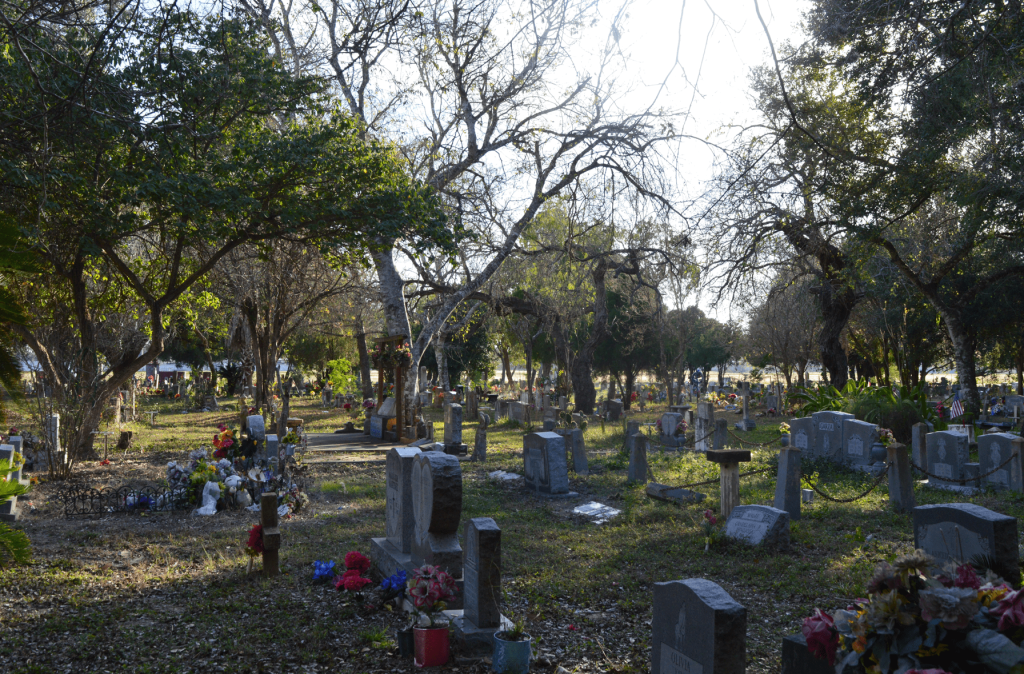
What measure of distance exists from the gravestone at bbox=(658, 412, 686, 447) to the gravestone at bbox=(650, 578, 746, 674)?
14114 mm

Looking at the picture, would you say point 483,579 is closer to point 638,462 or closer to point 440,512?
point 440,512

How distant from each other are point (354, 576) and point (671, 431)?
13387mm

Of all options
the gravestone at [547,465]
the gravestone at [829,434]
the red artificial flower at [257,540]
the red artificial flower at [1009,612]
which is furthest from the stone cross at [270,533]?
the gravestone at [829,434]

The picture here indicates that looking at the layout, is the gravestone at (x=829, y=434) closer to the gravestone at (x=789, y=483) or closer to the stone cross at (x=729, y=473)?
the gravestone at (x=789, y=483)

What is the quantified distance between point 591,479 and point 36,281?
11.3 metres

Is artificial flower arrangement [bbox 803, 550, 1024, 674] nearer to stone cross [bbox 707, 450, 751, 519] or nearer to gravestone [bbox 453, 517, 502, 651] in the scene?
gravestone [bbox 453, 517, 502, 651]

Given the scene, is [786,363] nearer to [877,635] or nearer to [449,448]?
[449,448]

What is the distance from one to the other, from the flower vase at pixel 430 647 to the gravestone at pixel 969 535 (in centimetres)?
338

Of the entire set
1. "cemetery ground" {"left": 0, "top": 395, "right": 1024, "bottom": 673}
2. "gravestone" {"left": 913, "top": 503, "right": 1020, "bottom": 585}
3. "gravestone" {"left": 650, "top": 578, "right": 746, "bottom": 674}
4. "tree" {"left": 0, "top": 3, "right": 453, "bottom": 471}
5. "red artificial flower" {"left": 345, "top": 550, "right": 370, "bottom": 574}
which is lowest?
"cemetery ground" {"left": 0, "top": 395, "right": 1024, "bottom": 673}

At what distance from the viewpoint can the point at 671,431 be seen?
18734 millimetres

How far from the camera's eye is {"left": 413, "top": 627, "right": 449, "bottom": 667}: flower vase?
5.20 metres

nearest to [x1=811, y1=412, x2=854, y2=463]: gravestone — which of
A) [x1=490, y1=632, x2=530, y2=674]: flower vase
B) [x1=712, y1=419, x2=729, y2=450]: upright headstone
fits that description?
[x1=712, y1=419, x2=729, y2=450]: upright headstone

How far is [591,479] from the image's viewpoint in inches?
525

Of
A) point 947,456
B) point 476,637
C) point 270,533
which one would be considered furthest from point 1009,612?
point 947,456
